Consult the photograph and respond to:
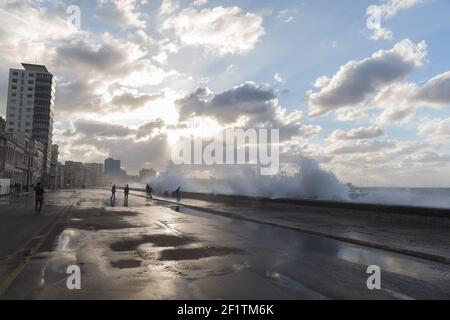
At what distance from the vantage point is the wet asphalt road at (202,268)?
6.65 m

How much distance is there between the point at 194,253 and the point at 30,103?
167107mm

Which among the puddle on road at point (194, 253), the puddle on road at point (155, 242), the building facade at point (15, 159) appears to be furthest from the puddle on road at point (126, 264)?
the building facade at point (15, 159)

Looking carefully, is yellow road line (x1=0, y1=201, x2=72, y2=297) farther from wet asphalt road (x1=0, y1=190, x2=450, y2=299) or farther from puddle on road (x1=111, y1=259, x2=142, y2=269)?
puddle on road (x1=111, y1=259, x2=142, y2=269)

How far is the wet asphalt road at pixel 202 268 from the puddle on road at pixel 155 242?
30 millimetres

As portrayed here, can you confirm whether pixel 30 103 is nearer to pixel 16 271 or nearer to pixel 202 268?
pixel 16 271

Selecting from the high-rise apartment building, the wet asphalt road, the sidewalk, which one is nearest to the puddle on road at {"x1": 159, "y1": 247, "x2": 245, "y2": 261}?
the wet asphalt road

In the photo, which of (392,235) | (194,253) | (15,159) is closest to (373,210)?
(392,235)

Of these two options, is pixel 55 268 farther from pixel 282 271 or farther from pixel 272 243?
pixel 272 243

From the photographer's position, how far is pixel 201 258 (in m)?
9.73

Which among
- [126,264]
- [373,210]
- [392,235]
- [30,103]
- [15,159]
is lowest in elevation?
[126,264]

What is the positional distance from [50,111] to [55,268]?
6637 inches

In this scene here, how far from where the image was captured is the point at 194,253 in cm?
1044

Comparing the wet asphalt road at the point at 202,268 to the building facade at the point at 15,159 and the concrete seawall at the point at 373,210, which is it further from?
the building facade at the point at 15,159
